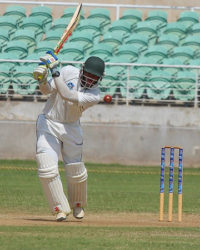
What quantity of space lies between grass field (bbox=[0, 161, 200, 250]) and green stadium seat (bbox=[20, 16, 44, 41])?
4.84m

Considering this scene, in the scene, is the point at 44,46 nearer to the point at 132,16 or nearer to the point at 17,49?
the point at 17,49

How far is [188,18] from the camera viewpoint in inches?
928

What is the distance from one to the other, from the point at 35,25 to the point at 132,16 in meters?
2.69

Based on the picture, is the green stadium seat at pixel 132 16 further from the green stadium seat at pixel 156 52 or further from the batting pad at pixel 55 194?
the batting pad at pixel 55 194

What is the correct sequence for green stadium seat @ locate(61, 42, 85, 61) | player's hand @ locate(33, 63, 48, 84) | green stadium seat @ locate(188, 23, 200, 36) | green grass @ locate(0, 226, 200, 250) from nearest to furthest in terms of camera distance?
green grass @ locate(0, 226, 200, 250)
player's hand @ locate(33, 63, 48, 84)
green stadium seat @ locate(61, 42, 85, 61)
green stadium seat @ locate(188, 23, 200, 36)

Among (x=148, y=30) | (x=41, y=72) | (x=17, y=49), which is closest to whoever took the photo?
(x=41, y=72)

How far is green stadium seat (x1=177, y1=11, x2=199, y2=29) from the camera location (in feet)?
76.3

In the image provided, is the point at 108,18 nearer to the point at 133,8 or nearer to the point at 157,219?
the point at 133,8

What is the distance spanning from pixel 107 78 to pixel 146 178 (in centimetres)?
340

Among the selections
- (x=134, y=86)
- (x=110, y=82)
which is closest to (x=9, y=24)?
(x=110, y=82)

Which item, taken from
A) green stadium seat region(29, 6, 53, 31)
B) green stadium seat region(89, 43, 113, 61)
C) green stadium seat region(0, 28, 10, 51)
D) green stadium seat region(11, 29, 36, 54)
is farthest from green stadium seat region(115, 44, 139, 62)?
green stadium seat region(0, 28, 10, 51)

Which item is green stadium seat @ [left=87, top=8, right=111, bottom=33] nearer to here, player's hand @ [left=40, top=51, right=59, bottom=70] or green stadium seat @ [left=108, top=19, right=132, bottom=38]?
green stadium seat @ [left=108, top=19, right=132, bottom=38]

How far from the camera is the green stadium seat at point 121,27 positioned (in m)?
22.8

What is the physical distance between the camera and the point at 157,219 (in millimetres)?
10953
